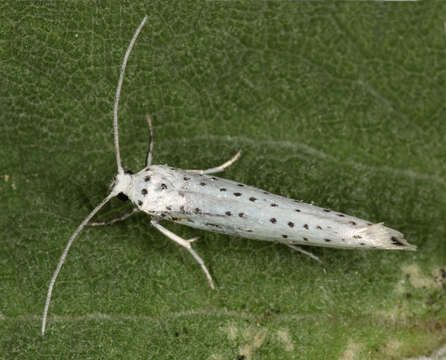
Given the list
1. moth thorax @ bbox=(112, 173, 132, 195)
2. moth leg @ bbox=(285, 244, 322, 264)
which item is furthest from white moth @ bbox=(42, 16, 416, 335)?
moth leg @ bbox=(285, 244, 322, 264)

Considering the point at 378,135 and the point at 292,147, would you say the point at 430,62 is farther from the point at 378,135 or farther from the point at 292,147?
the point at 292,147

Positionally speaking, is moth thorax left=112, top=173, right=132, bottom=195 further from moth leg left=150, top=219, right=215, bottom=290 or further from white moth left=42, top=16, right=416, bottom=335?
moth leg left=150, top=219, right=215, bottom=290

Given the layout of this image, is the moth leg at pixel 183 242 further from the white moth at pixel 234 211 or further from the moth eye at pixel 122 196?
the moth eye at pixel 122 196

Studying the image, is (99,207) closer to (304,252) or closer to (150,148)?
(150,148)

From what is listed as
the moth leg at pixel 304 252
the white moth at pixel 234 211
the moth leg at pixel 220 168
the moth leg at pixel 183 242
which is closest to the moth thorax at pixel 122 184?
the white moth at pixel 234 211

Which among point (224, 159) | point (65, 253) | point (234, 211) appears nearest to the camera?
point (65, 253)

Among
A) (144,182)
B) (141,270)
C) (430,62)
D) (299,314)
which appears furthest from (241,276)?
(430,62)

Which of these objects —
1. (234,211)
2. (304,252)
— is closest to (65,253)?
(234,211)
